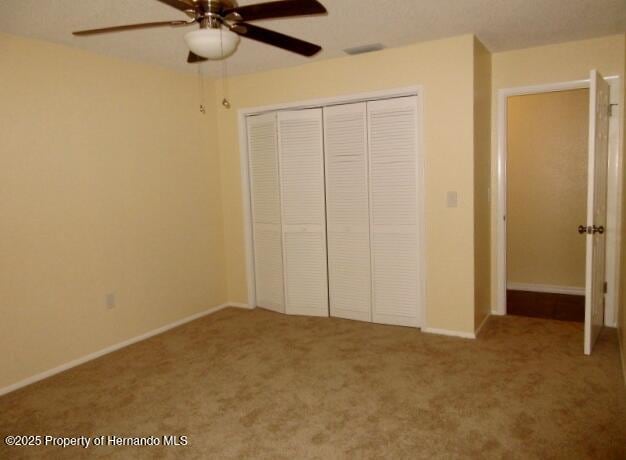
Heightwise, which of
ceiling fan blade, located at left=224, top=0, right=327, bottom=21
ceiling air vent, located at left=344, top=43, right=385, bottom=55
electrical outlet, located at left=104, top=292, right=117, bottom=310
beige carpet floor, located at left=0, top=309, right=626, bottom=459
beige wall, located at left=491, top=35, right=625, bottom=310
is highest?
ceiling air vent, located at left=344, top=43, right=385, bottom=55

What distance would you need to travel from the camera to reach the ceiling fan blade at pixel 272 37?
2.02 m

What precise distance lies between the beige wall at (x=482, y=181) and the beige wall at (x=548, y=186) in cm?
125

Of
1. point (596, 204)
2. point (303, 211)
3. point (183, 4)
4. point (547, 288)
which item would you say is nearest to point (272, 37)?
point (183, 4)

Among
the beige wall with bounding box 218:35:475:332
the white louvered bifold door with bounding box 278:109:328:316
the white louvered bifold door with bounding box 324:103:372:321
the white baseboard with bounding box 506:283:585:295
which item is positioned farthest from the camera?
the white baseboard with bounding box 506:283:585:295

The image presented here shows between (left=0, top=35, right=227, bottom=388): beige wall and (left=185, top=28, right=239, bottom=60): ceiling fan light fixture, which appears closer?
(left=185, top=28, right=239, bottom=60): ceiling fan light fixture

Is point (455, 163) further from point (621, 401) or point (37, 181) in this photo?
point (37, 181)

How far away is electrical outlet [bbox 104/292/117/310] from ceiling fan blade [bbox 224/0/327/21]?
272cm

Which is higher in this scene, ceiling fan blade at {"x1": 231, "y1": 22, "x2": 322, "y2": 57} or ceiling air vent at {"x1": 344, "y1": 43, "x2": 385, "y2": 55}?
ceiling air vent at {"x1": 344, "y1": 43, "x2": 385, "y2": 55}

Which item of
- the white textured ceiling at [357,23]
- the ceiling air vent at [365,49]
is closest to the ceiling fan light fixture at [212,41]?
the white textured ceiling at [357,23]

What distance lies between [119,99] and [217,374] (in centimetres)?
239

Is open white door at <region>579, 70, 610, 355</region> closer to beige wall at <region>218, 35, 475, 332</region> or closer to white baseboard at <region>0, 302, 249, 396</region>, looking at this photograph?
beige wall at <region>218, 35, 475, 332</region>

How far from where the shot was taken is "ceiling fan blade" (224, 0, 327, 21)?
1815mm

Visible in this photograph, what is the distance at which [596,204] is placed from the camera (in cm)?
329

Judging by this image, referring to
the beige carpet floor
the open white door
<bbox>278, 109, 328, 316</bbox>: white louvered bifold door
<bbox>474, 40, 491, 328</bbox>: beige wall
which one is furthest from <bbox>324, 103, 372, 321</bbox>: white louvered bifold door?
the open white door
